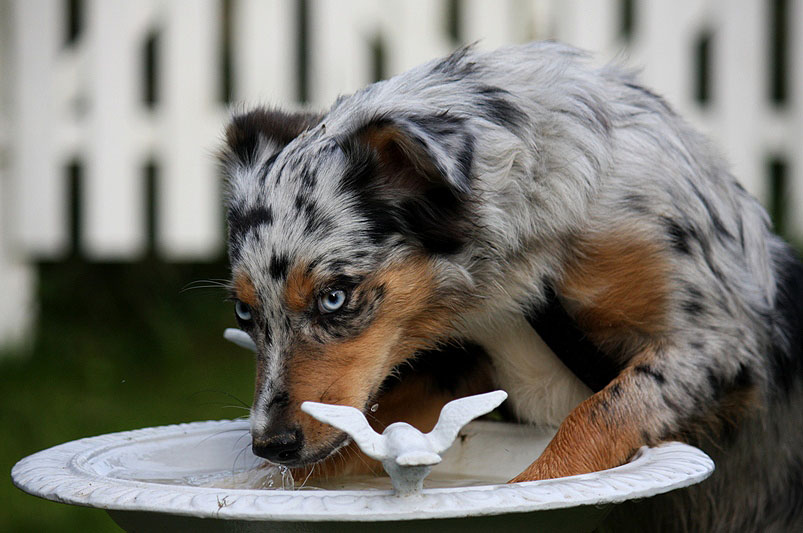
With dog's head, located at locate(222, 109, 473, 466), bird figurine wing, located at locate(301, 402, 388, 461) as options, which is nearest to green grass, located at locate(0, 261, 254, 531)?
dog's head, located at locate(222, 109, 473, 466)

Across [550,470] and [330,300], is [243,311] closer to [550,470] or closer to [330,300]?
[330,300]

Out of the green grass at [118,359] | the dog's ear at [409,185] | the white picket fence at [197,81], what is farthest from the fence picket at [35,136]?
the dog's ear at [409,185]

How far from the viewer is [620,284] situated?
2660 mm

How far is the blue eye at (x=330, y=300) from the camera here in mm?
2500

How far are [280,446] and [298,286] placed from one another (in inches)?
15.3

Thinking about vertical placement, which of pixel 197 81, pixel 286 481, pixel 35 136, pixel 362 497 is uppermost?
pixel 197 81

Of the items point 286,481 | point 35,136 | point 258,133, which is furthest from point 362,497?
point 35,136

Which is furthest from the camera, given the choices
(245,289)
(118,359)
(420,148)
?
(118,359)

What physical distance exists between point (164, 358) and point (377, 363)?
167 inches

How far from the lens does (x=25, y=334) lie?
257 inches

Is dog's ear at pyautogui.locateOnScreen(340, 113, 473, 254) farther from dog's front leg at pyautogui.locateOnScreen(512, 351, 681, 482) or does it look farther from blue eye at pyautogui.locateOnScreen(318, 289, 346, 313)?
dog's front leg at pyautogui.locateOnScreen(512, 351, 681, 482)

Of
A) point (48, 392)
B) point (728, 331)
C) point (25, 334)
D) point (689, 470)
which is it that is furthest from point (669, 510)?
point (25, 334)

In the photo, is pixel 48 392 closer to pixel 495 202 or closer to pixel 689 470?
pixel 495 202

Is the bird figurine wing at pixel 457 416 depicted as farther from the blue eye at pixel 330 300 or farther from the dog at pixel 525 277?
the blue eye at pixel 330 300
